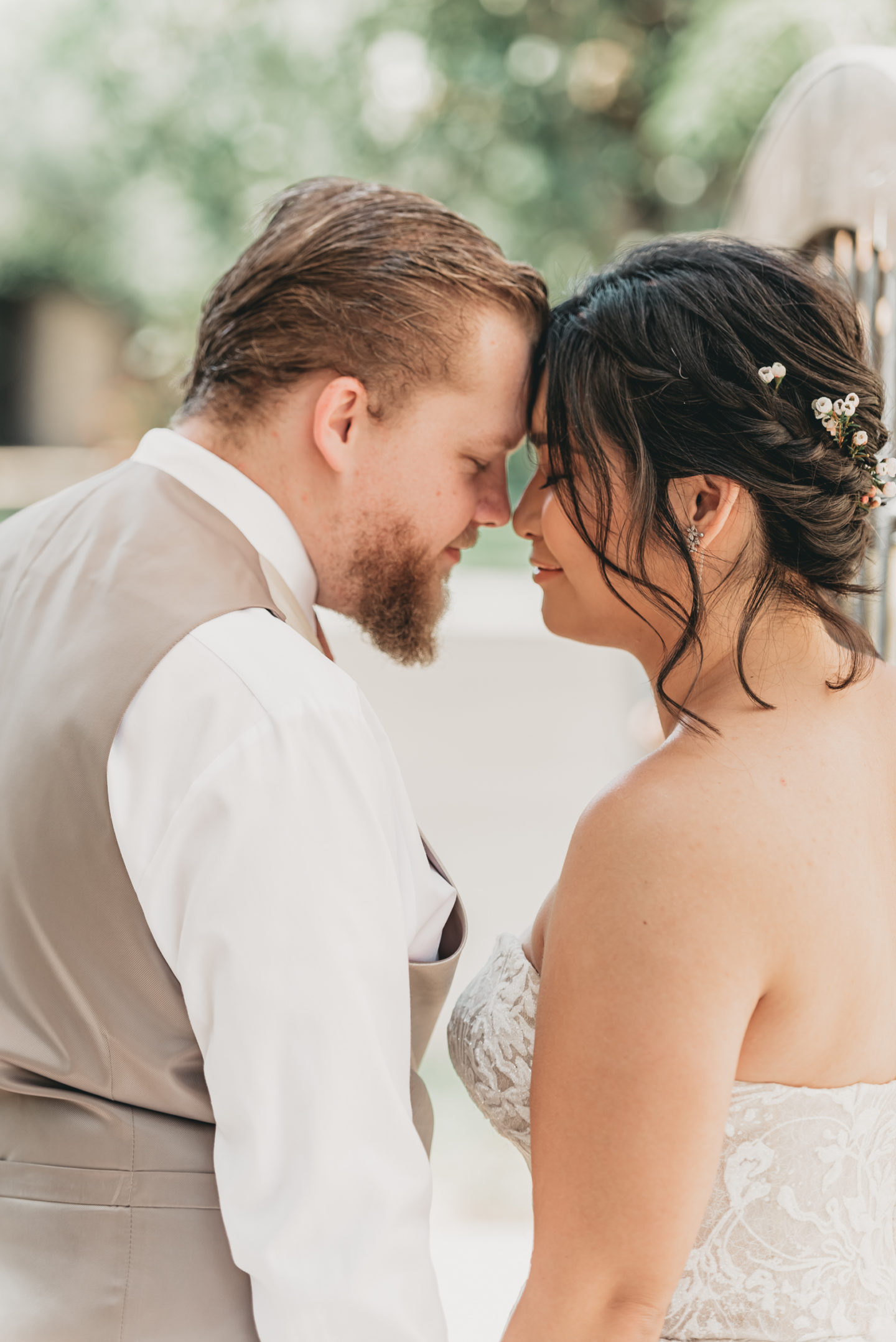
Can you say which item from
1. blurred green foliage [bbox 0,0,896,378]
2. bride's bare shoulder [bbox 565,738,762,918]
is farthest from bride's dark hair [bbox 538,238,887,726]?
blurred green foliage [bbox 0,0,896,378]

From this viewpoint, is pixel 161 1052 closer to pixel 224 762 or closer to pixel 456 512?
pixel 224 762

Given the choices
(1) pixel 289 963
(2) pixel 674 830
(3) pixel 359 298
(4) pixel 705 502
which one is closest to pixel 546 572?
(4) pixel 705 502

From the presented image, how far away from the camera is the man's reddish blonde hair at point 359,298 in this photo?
184cm

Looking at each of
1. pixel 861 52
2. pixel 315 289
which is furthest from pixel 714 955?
pixel 861 52

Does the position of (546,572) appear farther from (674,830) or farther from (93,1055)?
(93,1055)

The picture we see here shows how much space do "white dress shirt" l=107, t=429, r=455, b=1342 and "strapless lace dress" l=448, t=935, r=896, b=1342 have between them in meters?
0.44

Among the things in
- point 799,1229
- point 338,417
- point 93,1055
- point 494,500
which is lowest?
point 799,1229

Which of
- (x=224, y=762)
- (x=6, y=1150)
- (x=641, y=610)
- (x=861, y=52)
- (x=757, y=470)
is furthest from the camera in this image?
(x=861, y=52)

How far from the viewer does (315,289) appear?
73.4 inches

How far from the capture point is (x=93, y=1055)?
137 centimetres

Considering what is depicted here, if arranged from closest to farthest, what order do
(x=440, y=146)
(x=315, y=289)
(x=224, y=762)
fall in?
(x=224, y=762), (x=315, y=289), (x=440, y=146)

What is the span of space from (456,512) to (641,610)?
0.41 meters

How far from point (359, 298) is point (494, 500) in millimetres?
404

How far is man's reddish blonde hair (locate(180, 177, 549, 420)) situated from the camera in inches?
72.6
